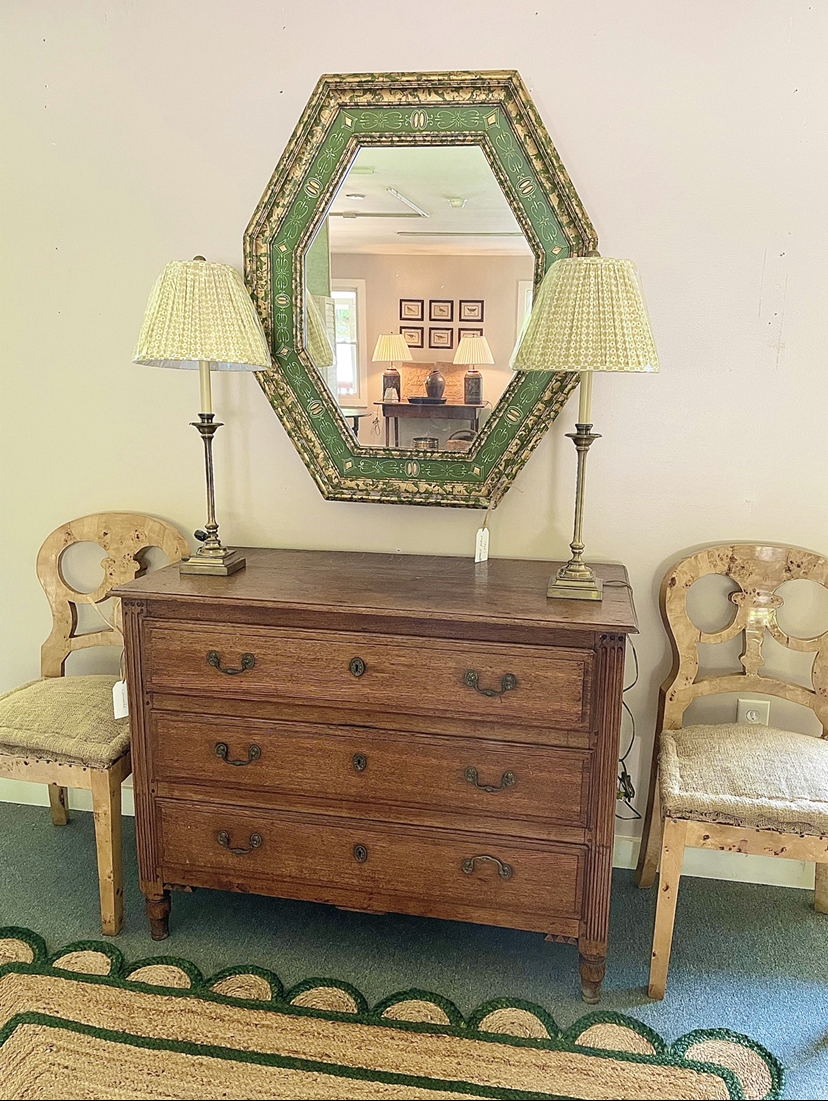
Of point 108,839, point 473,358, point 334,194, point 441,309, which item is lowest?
point 108,839

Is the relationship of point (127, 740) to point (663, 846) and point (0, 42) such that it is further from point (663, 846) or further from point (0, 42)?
point (0, 42)

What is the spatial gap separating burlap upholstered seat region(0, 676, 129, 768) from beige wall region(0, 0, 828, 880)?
22.7 inches

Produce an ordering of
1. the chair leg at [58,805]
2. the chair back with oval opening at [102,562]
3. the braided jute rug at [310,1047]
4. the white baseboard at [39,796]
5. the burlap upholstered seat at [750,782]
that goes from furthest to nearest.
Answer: the white baseboard at [39,796] → the chair leg at [58,805] → the chair back with oval opening at [102,562] → the burlap upholstered seat at [750,782] → the braided jute rug at [310,1047]

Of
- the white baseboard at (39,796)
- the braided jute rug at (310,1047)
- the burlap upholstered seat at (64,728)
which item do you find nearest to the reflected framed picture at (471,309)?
the burlap upholstered seat at (64,728)

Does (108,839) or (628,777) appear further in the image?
(628,777)

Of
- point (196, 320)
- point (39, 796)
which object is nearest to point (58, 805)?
point (39, 796)

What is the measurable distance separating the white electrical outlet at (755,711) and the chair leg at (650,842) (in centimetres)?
29

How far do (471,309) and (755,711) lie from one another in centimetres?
128

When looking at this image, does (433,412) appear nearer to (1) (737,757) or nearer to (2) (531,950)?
(1) (737,757)

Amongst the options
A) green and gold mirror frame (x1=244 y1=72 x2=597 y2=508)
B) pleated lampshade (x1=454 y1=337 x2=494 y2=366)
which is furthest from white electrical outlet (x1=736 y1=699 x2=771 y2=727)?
pleated lampshade (x1=454 y1=337 x2=494 y2=366)

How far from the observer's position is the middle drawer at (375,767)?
1.69m

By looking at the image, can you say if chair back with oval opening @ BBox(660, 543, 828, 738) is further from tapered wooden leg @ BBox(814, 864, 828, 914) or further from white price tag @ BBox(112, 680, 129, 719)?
white price tag @ BBox(112, 680, 129, 719)

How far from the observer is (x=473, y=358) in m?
1.98

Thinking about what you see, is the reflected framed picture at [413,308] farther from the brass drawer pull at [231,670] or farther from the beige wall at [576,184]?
the brass drawer pull at [231,670]
